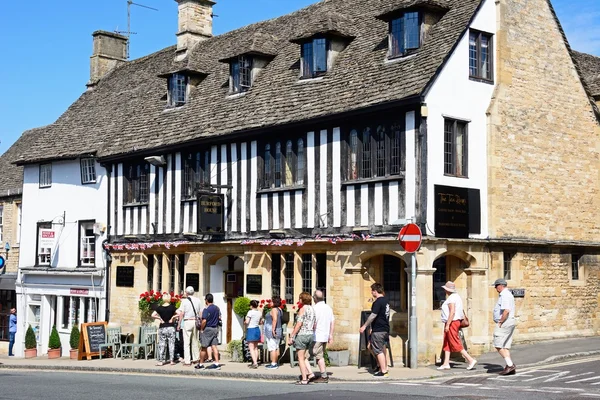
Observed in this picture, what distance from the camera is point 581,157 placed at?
22.5 metres

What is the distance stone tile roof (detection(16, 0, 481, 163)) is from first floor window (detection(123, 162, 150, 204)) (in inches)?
26.0

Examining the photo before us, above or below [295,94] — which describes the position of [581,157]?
below

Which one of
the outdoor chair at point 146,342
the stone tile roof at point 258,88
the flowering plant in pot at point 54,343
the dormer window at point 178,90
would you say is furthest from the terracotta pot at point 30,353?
the dormer window at point 178,90

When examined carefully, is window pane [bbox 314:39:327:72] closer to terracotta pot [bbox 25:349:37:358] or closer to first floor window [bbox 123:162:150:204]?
first floor window [bbox 123:162:150:204]

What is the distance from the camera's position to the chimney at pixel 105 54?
3550 centimetres

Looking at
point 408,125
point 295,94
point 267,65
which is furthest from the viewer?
point 267,65

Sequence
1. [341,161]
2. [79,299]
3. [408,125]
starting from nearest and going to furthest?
[408,125] → [341,161] → [79,299]

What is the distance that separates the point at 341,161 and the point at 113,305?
11.0 meters

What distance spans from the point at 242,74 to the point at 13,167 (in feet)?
54.6

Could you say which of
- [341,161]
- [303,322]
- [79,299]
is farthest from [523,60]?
[79,299]

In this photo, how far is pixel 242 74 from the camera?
979 inches

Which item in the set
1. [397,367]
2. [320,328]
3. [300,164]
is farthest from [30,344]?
[320,328]

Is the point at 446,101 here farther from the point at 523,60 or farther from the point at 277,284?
the point at 277,284

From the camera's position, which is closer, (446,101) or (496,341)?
(496,341)
